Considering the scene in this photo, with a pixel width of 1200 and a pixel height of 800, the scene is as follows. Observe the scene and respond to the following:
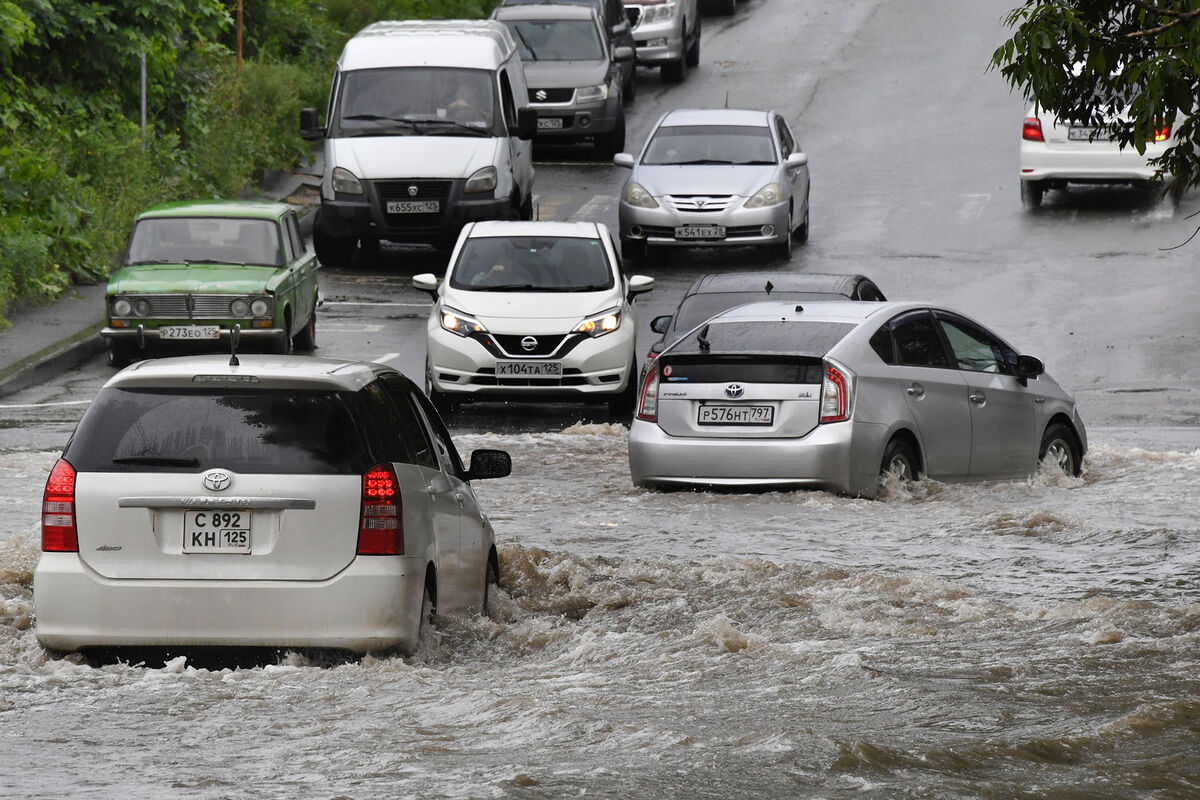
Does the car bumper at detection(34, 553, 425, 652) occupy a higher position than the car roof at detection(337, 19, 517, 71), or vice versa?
the car roof at detection(337, 19, 517, 71)

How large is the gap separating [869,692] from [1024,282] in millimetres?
18120

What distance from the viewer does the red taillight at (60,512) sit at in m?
7.47

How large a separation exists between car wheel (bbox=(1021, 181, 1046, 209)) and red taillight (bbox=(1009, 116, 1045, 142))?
1.07 m

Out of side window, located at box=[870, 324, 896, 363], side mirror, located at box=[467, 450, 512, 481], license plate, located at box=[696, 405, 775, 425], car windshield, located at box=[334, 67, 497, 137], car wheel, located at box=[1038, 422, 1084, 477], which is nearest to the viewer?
side mirror, located at box=[467, 450, 512, 481]

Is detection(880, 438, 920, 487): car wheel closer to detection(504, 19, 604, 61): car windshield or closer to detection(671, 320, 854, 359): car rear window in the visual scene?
detection(671, 320, 854, 359): car rear window

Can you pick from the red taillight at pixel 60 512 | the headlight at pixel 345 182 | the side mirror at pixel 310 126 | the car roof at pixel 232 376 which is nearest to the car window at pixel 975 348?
the car roof at pixel 232 376

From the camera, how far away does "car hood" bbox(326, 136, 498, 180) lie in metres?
24.5

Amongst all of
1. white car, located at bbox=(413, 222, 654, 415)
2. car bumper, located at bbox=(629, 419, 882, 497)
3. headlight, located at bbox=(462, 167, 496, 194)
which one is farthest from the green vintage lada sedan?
car bumper, located at bbox=(629, 419, 882, 497)

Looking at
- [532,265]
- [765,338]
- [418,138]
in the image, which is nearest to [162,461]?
[765,338]

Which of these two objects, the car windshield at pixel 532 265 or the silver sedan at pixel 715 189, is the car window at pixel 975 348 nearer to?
the car windshield at pixel 532 265

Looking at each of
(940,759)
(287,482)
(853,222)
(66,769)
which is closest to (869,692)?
(940,759)

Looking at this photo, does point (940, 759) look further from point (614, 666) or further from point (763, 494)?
point (763, 494)

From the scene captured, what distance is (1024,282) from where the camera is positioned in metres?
24.7

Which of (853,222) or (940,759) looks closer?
(940,759)
